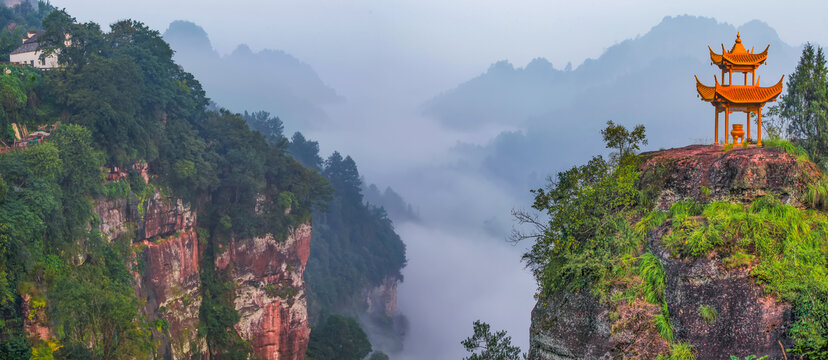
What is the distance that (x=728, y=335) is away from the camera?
17672 mm

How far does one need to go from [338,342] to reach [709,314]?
4916 centimetres

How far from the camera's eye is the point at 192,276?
49969 mm

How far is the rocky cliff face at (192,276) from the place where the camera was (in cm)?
4447

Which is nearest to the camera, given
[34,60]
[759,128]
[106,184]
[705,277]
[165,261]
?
[705,277]

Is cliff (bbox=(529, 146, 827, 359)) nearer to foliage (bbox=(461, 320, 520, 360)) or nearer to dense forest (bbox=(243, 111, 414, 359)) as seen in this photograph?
foliage (bbox=(461, 320, 520, 360))

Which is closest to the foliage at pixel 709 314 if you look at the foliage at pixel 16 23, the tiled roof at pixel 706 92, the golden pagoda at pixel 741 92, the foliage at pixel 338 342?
the golden pagoda at pixel 741 92

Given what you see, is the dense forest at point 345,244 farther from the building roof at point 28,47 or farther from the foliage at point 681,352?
the foliage at point 681,352

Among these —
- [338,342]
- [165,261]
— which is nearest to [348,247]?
[338,342]

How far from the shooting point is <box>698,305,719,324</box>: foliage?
1795cm

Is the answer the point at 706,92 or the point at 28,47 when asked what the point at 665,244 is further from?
the point at 28,47

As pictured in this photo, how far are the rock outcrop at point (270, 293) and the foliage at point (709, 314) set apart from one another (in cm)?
4074

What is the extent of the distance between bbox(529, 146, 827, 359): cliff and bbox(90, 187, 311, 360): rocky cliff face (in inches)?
1177

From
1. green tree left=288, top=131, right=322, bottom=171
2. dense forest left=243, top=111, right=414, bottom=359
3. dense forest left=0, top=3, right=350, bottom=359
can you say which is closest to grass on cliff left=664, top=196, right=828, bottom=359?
dense forest left=0, top=3, right=350, bottom=359

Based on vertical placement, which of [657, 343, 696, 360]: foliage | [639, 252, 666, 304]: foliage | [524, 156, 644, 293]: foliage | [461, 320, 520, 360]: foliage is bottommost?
[461, 320, 520, 360]: foliage
